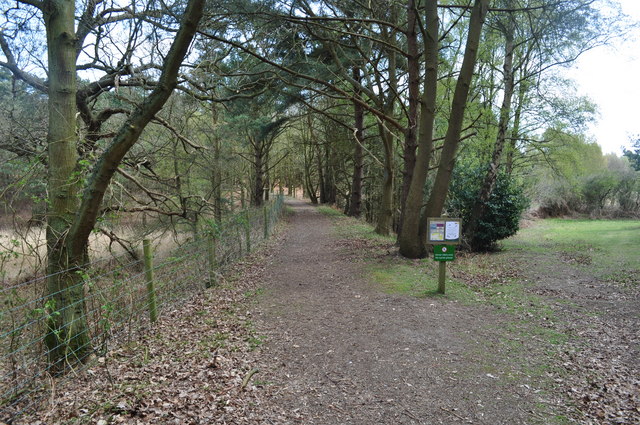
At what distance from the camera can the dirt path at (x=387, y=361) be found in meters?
3.66

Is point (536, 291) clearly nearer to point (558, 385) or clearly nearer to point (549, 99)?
point (558, 385)

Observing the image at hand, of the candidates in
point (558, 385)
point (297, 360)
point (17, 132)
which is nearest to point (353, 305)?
point (297, 360)

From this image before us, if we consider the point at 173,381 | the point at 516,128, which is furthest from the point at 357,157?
the point at 173,381

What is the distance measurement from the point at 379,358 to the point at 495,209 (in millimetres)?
A: 10502

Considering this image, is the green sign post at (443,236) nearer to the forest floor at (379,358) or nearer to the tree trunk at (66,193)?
the forest floor at (379,358)

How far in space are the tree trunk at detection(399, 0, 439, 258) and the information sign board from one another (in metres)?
2.94

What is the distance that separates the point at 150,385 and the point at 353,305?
366 cm

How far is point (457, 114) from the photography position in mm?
9484

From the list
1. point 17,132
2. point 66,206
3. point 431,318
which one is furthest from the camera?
point 17,132

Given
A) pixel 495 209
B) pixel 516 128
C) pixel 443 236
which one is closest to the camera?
pixel 443 236

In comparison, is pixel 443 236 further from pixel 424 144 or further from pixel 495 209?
pixel 495 209

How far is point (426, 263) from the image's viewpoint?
380 inches

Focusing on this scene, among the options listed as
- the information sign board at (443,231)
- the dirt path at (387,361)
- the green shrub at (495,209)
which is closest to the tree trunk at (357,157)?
the green shrub at (495,209)

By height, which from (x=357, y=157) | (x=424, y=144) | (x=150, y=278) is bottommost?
(x=150, y=278)
